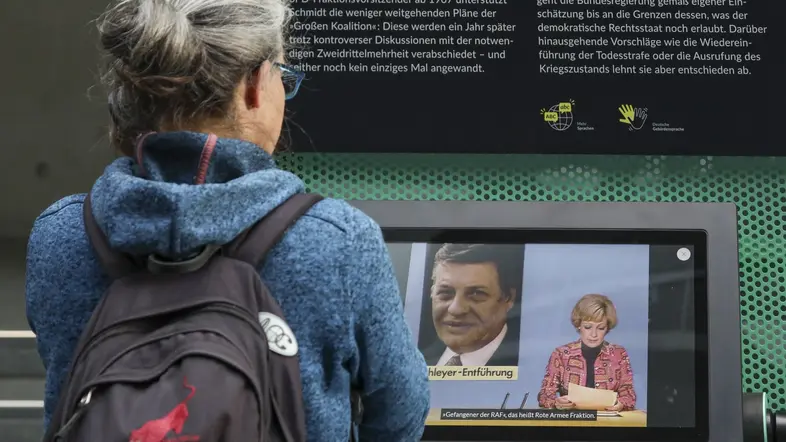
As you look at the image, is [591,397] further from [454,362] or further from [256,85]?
[256,85]

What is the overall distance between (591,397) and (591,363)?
6cm

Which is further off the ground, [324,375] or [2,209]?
[2,209]

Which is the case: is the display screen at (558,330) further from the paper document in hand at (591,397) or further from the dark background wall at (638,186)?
the dark background wall at (638,186)

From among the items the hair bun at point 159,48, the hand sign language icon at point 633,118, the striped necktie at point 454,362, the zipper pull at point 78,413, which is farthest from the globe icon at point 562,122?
the zipper pull at point 78,413

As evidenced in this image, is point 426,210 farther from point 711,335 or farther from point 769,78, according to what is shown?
point 769,78

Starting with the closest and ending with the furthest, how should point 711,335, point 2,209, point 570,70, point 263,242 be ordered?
point 263,242 < point 711,335 < point 570,70 < point 2,209

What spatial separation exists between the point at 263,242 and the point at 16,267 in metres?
1.68

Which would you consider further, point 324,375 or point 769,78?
point 769,78

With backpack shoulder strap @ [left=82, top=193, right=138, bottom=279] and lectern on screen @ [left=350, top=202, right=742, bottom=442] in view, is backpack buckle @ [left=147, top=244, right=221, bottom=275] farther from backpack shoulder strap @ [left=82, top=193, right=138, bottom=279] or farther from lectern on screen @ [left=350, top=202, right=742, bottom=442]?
lectern on screen @ [left=350, top=202, right=742, bottom=442]

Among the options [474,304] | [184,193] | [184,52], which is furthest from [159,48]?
[474,304]

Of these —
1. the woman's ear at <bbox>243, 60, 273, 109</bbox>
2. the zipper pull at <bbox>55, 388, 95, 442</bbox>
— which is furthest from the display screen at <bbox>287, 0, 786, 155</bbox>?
the zipper pull at <bbox>55, 388, 95, 442</bbox>

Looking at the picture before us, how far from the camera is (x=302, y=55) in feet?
6.33

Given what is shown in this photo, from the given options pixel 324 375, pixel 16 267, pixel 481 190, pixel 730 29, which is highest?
pixel 730 29

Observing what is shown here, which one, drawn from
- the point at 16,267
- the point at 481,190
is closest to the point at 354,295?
the point at 481,190
